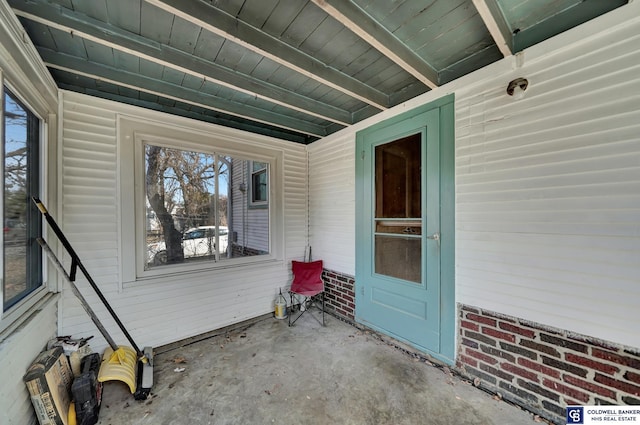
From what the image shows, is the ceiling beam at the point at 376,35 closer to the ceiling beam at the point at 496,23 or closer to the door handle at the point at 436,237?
the ceiling beam at the point at 496,23

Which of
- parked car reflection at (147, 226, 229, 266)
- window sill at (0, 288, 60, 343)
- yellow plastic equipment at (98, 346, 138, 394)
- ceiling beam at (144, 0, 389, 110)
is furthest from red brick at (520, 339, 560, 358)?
window sill at (0, 288, 60, 343)

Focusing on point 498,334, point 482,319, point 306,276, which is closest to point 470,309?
point 482,319

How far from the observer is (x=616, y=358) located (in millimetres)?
1543

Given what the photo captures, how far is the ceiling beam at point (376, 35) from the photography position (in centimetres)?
147

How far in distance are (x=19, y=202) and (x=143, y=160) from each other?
1.07m

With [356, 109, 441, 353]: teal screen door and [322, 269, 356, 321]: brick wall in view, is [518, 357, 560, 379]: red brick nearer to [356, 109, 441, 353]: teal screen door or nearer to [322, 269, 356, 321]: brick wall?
[356, 109, 441, 353]: teal screen door

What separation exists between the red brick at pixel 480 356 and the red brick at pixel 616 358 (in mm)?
642

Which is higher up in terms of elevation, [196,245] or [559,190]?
[559,190]

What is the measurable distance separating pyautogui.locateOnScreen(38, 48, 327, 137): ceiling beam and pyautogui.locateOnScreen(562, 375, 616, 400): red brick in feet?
11.8

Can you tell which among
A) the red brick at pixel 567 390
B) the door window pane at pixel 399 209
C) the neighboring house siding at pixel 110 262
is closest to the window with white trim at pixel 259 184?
the neighboring house siding at pixel 110 262

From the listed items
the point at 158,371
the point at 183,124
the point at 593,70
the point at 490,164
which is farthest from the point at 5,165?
the point at 593,70

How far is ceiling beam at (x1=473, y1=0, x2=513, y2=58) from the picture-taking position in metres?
1.43

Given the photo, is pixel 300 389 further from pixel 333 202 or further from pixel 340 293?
pixel 333 202

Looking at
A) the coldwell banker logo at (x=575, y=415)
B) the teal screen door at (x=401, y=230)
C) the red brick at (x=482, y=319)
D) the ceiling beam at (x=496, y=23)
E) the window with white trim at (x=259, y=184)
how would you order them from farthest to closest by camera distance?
the window with white trim at (x=259, y=184)
the teal screen door at (x=401, y=230)
the red brick at (x=482, y=319)
the coldwell banker logo at (x=575, y=415)
the ceiling beam at (x=496, y=23)
